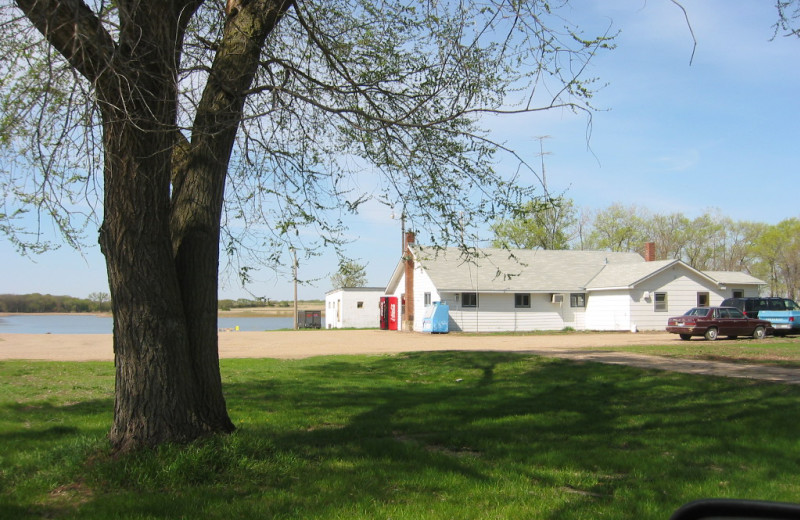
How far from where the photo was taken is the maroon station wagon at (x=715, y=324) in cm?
2759

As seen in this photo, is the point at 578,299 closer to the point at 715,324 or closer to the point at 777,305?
the point at 777,305

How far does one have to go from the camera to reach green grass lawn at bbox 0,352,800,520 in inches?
200

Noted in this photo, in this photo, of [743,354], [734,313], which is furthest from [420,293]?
[743,354]

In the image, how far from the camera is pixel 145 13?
5922 mm

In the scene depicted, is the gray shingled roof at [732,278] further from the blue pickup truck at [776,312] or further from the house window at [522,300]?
the house window at [522,300]

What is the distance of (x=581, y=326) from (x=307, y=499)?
35.4 meters

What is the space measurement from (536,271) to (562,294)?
240 cm

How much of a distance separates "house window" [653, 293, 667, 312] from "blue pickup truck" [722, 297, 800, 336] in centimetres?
402

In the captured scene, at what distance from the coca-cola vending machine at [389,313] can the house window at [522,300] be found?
793 centimetres

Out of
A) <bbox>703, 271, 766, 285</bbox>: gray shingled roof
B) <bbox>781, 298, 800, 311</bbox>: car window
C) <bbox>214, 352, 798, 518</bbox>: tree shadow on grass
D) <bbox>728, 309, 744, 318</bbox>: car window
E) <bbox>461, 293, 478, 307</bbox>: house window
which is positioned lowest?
<bbox>214, 352, 798, 518</bbox>: tree shadow on grass

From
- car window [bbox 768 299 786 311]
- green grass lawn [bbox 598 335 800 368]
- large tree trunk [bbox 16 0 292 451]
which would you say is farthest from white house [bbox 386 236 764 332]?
Result: large tree trunk [bbox 16 0 292 451]

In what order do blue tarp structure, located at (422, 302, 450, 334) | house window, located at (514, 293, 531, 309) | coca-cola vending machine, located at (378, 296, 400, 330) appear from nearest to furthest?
blue tarp structure, located at (422, 302, 450, 334), house window, located at (514, 293, 531, 309), coca-cola vending machine, located at (378, 296, 400, 330)

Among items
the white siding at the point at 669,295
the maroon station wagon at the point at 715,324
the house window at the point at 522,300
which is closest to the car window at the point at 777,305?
the maroon station wagon at the point at 715,324

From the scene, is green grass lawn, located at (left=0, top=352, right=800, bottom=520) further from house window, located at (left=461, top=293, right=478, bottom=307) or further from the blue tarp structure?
house window, located at (left=461, top=293, right=478, bottom=307)
